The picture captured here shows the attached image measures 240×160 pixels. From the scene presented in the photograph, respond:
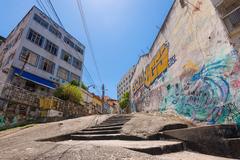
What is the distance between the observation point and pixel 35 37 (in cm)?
1780

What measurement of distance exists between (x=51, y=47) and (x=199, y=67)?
19.7m

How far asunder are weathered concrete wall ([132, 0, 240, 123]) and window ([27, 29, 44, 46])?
52.8 ft

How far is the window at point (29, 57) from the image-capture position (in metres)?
15.7

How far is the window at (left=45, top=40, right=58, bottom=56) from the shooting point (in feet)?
63.4

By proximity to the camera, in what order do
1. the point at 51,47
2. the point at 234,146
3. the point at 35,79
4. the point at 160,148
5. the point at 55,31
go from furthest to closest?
the point at 55,31 < the point at 51,47 < the point at 35,79 < the point at 234,146 < the point at 160,148

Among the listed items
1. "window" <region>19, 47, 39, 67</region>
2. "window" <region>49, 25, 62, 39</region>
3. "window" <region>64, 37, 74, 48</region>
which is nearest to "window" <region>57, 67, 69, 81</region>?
"window" <region>19, 47, 39, 67</region>

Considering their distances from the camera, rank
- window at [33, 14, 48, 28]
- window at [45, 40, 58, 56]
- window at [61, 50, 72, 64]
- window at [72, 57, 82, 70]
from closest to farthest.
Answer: window at [33, 14, 48, 28]
window at [45, 40, 58, 56]
window at [61, 50, 72, 64]
window at [72, 57, 82, 70]

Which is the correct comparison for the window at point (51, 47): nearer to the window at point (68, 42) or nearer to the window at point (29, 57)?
the window at point (29, 57)

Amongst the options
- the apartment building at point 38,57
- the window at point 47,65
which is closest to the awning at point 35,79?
the apartment building at point 38,57

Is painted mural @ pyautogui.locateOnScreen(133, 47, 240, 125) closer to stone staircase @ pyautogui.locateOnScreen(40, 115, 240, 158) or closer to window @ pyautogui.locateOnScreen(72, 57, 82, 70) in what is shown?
stone staircase @ pyautogui.locateOnScreen(40, 115, 240, 158)

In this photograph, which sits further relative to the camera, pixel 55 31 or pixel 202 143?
pixel 55 31

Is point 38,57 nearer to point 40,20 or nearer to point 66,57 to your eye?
point 66,57

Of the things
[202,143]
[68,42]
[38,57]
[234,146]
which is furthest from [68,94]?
[234,146]

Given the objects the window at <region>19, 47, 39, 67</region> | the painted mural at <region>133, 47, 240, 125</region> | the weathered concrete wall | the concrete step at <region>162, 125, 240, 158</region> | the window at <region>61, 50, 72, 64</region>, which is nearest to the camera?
the concrete step at <region>162, 125, 240, 158</region>
